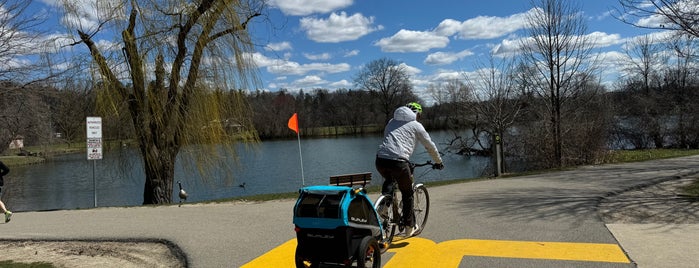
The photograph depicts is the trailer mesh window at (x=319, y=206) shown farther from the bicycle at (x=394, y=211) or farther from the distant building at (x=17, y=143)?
the distant building at (x=17, y=143)

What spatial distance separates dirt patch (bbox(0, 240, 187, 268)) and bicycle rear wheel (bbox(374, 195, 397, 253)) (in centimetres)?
235

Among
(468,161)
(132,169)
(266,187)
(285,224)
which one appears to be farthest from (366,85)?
(285,224)

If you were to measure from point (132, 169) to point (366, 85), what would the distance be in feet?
238

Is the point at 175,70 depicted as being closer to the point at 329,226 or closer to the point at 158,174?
the point at 158,174

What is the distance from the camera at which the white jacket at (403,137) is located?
18.3 ft

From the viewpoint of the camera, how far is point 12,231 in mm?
8625

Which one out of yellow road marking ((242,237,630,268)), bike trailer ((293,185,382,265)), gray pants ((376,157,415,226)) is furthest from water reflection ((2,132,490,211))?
bike trailer ((293,185,382,265))

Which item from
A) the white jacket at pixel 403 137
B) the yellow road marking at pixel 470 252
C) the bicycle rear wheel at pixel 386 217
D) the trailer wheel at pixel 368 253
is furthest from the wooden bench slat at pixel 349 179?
the trailer wheel at pixel 368 253

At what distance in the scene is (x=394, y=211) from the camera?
5.82 m

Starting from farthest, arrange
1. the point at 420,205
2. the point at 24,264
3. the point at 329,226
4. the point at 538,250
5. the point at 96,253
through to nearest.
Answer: the point at 96,253
the point at 420,205
the point at 24,264
the point at 538,250
the point at 329,226

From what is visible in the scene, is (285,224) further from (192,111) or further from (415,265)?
(192,111)

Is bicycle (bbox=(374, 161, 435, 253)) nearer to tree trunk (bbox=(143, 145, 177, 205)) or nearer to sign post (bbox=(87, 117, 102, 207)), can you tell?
tree trunk (bbox=(143, 145, 177, 205))

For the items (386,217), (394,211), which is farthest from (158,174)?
(386,217)

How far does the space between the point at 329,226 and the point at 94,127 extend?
10.2 m
